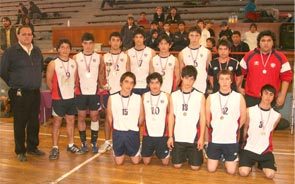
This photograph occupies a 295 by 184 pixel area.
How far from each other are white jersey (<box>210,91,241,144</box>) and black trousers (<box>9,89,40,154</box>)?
2389 mm

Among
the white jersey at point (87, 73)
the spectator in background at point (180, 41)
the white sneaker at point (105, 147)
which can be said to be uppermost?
the spectator in background at point (180, 41)

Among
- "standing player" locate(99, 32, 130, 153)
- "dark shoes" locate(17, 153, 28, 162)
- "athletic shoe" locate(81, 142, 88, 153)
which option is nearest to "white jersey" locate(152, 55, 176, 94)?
"standing player" locate(99, 32, 130, 153)

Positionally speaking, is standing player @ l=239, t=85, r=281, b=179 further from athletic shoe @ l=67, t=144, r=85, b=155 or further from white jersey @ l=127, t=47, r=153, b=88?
athletic shoe @ l=67, t=144, r=85, b=155

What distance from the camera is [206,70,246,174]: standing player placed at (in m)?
4.88

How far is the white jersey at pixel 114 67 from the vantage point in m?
5.79

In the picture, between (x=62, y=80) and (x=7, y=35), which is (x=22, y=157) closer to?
(x=62, y=80)

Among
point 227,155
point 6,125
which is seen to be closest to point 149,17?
point 6,125

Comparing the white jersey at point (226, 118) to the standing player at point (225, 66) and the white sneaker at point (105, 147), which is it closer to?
the standing player at point (225, 66)

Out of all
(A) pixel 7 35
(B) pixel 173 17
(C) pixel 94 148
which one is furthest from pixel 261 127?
(B) pixel 173 17

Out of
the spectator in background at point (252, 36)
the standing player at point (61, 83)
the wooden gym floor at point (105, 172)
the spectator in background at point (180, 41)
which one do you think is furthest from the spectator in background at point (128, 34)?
the wooden gym floor at point (105, 172)

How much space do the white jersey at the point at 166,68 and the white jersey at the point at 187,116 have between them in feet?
Result: 2.37

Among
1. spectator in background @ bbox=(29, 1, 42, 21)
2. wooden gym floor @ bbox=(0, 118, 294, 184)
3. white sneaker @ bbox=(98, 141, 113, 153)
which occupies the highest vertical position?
spectator in background @ bbox=(29, 1, 42, 21)

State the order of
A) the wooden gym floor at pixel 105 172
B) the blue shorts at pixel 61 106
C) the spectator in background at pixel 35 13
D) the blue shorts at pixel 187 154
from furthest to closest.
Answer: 1. the spectator in background at pixel 35 13
2. the blue shorts at pixel 61 106
3. the blue shorts at pixel 187 154
4. the wooden gym floor at pixel 105 172

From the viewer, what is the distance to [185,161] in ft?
17.1
